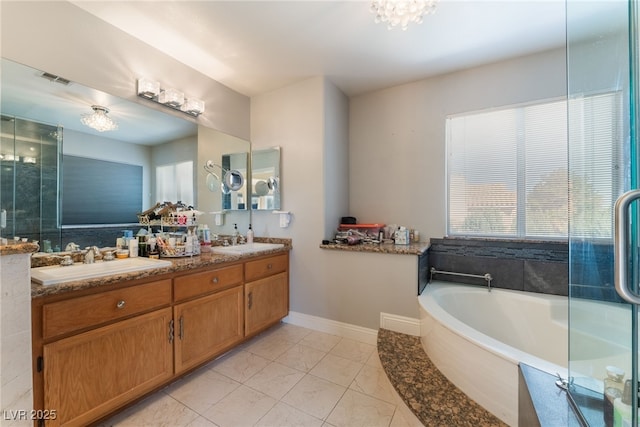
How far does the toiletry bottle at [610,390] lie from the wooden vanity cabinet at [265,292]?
2.01 meters

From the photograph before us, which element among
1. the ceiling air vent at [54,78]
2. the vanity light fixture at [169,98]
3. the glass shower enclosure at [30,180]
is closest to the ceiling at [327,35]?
the vanity light fixture at [169,98]

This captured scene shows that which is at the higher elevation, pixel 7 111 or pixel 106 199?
pixel 7 111

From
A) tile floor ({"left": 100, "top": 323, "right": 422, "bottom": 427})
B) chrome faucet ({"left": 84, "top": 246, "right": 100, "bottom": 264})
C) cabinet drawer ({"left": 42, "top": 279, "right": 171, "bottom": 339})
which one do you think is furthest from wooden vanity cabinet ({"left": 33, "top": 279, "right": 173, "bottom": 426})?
chrome faucet ({"left": 84, "top": 246, "right": 100, "bottom": 264})

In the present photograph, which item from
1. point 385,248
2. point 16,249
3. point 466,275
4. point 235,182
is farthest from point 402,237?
point 16,249

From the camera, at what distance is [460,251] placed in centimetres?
230

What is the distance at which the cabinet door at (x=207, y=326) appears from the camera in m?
1.55

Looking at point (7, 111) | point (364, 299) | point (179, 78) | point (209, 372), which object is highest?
point (179, 78)

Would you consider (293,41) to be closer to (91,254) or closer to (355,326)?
(91,254)

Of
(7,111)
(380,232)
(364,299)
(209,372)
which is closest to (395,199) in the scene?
(380,232)

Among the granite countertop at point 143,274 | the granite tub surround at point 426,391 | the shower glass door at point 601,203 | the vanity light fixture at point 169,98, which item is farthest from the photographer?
the vanity light fixture at point 169,98

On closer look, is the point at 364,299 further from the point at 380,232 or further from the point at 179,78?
the point at 179,78

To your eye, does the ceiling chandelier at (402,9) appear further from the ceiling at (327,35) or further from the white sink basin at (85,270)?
the white sink basin at (85,270)

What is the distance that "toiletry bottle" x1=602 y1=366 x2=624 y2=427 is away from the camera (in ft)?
2.76

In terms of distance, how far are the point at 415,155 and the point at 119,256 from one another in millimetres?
2682
